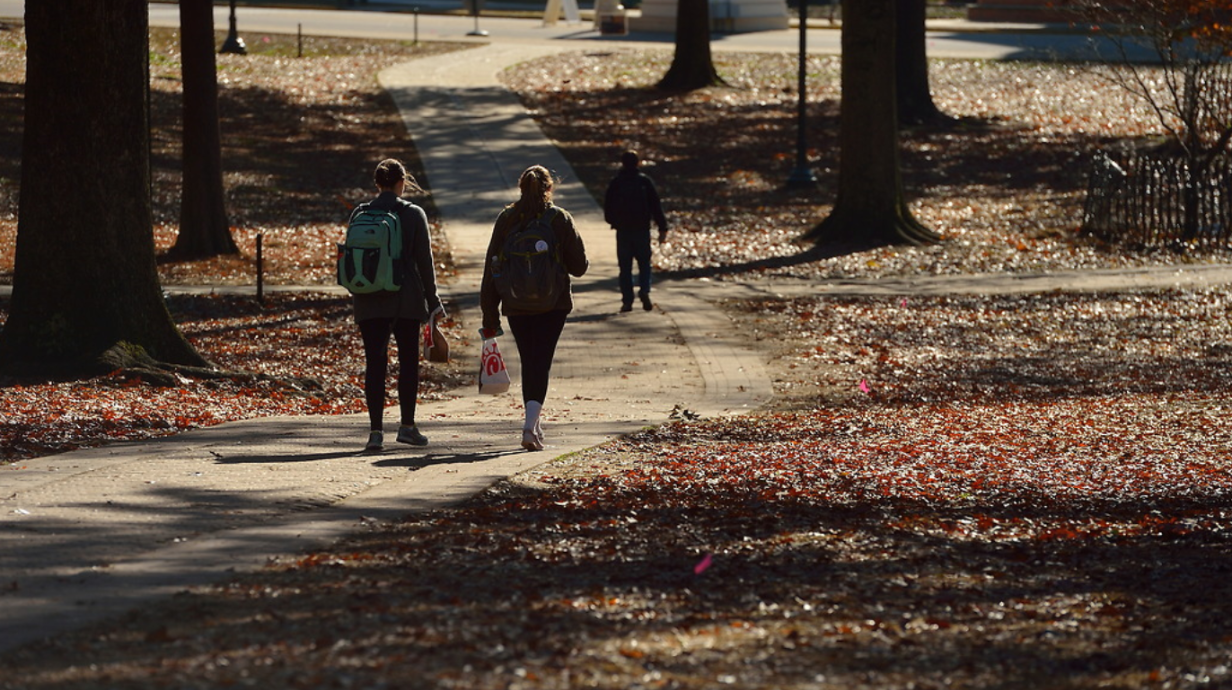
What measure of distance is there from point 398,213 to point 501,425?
2.45 meters

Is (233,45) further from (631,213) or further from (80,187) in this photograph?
(80,187)

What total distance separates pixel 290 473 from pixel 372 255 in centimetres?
140

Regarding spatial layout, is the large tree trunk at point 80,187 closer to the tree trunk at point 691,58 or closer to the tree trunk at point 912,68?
the tree trunk at point 912,68

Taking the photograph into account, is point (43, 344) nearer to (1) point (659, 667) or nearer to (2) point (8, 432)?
(2) point (8, 432)

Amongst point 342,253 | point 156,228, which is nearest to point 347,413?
point 342,253

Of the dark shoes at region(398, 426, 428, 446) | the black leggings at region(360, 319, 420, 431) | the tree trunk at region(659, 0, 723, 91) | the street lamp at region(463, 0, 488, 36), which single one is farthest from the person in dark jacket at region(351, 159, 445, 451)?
the street lamp at region(463, 0, 488, 36)

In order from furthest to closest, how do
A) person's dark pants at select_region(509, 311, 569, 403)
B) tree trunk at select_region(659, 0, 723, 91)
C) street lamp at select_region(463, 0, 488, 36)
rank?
street lamp at select_region(463, 0, 488, 36)
tree trunk at select_region(659, 0, 723, 91)
person's dark pants at select_region(509, 311, 569, 403)

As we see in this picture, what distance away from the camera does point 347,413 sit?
1220 centimetres

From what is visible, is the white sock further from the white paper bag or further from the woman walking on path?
the white paper bag

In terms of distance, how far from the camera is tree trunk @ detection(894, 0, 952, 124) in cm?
3061

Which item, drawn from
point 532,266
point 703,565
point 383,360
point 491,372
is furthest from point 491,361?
point 703,565

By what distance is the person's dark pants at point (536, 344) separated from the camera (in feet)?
31.1

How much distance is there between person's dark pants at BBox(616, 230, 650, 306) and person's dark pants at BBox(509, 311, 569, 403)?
7.48 meters

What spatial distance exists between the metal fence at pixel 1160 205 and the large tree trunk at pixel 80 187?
50.5 feet
